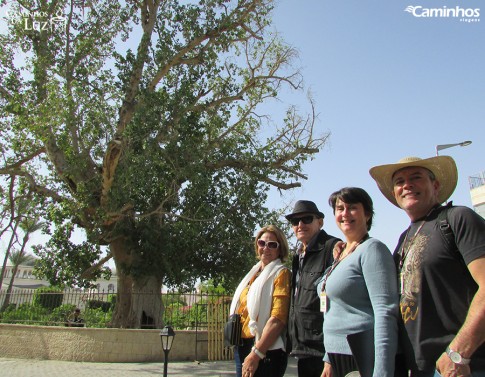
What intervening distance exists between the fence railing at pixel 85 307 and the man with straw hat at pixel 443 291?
10629 mm

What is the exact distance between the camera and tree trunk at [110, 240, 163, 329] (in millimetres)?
14047

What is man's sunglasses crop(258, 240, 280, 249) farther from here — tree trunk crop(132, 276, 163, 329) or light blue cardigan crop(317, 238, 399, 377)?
tree trunk crop(132, 276, 163, 329)

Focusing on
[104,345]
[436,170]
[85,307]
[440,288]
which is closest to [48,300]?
[85,307]

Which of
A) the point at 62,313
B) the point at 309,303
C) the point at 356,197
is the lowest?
the point at 62,313

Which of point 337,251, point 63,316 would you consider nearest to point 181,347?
point 63,316

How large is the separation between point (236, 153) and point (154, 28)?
18.7ft

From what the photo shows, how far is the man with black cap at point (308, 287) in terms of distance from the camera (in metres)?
2.98

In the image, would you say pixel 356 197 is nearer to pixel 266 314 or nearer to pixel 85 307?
pixel 266 314

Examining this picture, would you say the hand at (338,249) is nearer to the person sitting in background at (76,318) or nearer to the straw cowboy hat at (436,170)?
the straw cowboy hat at (436,170)

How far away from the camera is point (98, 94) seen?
43.7 feet

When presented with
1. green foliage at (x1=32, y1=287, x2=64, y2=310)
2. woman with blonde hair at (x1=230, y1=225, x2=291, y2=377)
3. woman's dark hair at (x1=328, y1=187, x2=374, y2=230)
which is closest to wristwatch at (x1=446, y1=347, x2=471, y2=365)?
woman's dark hair at (x1=328, y1=187, x2=374, y2=230)

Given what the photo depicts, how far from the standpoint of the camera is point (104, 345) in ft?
39.2

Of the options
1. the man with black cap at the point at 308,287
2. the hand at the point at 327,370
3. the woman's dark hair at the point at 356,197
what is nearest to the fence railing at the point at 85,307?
the man with black cap at the point at 308,287

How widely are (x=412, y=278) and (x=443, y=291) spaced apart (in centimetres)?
18
